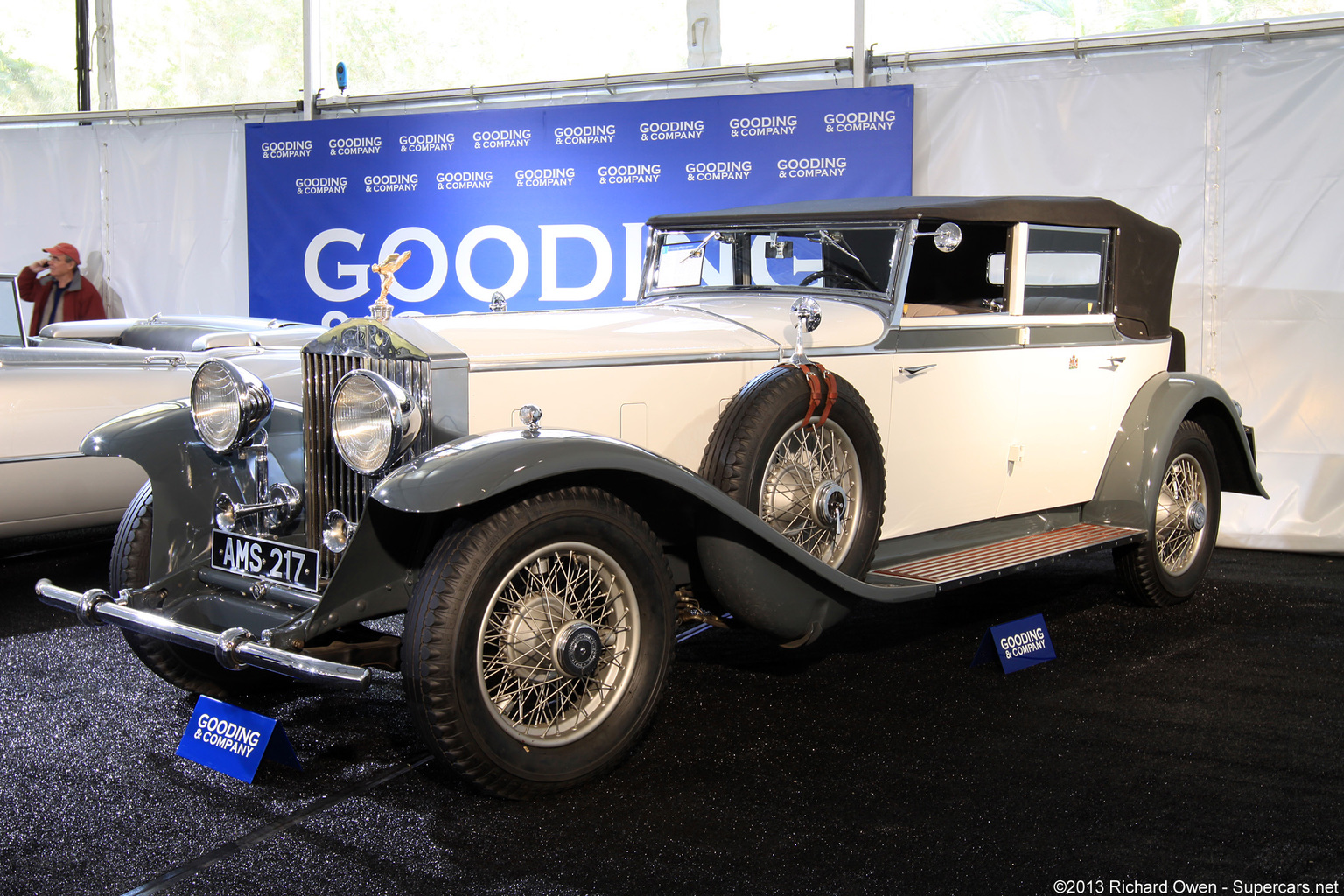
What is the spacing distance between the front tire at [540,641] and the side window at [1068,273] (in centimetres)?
207

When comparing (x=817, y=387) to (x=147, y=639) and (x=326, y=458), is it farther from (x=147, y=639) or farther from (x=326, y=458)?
(x=147, y=639)

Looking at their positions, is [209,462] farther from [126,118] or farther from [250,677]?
[126,118]

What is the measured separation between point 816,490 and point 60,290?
21.0 feet

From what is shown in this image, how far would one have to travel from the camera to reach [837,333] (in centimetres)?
337

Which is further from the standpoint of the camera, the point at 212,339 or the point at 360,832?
the point at 212,339

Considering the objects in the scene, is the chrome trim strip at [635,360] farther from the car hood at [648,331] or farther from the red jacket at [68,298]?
the red jacket at [68,298]

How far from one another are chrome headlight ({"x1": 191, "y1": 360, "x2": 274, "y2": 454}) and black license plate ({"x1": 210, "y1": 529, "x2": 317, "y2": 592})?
27cm

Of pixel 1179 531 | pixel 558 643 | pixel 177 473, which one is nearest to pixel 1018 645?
pixel 1179 531

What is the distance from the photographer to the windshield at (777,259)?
365cm

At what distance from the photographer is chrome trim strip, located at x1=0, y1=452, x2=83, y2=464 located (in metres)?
4.35

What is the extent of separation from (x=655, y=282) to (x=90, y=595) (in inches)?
88.3

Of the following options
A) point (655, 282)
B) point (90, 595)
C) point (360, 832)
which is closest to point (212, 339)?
point (655, 282)

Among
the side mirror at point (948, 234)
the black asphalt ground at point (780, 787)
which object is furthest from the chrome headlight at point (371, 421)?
the side mirror at point (948, 234)

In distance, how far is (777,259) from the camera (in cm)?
386
